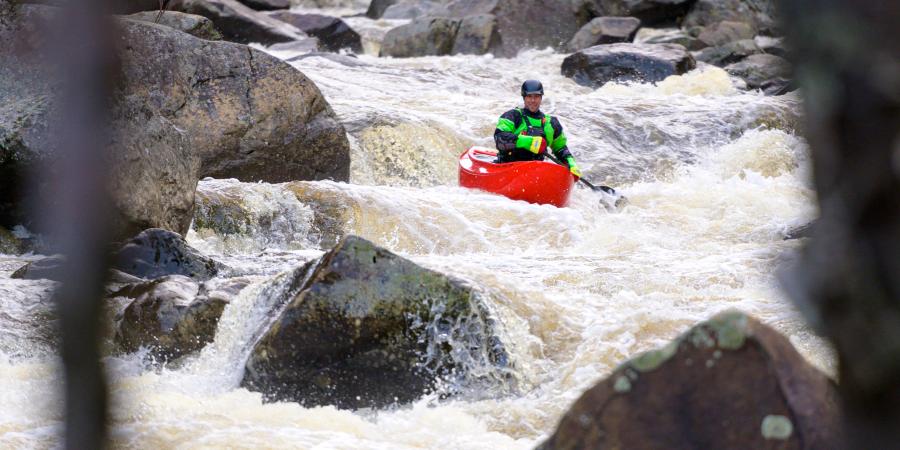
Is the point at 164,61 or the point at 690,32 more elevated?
the point at 164,61

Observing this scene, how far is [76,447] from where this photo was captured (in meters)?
0.61

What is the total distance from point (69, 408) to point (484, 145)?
1211 centimetres

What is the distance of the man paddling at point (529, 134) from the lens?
9.72 metres

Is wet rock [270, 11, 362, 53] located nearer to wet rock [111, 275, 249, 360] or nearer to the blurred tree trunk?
wet rock [111, 275, 249, 360]

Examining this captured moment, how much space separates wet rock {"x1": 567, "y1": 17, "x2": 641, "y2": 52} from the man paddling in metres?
10.2

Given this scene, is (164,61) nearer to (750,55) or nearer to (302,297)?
(302,297)

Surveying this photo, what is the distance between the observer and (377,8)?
26.0 m

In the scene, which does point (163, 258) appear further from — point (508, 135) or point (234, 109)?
point (508, 135)

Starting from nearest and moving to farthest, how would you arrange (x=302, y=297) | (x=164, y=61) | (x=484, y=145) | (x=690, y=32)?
(x=302, y=297) → (x=164, y=61) → (x=484, y=145) → (x=690, y=32)

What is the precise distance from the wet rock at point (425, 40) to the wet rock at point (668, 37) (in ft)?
11.4

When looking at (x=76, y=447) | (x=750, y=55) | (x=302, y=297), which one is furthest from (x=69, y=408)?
(x=750, y=55)

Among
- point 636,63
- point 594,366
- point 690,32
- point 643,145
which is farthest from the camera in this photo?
point 690,32

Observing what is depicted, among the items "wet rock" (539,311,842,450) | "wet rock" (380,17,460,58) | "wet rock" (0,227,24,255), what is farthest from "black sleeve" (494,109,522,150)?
"wet rock" (380,17,460,58)

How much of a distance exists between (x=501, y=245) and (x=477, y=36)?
11.7 m
